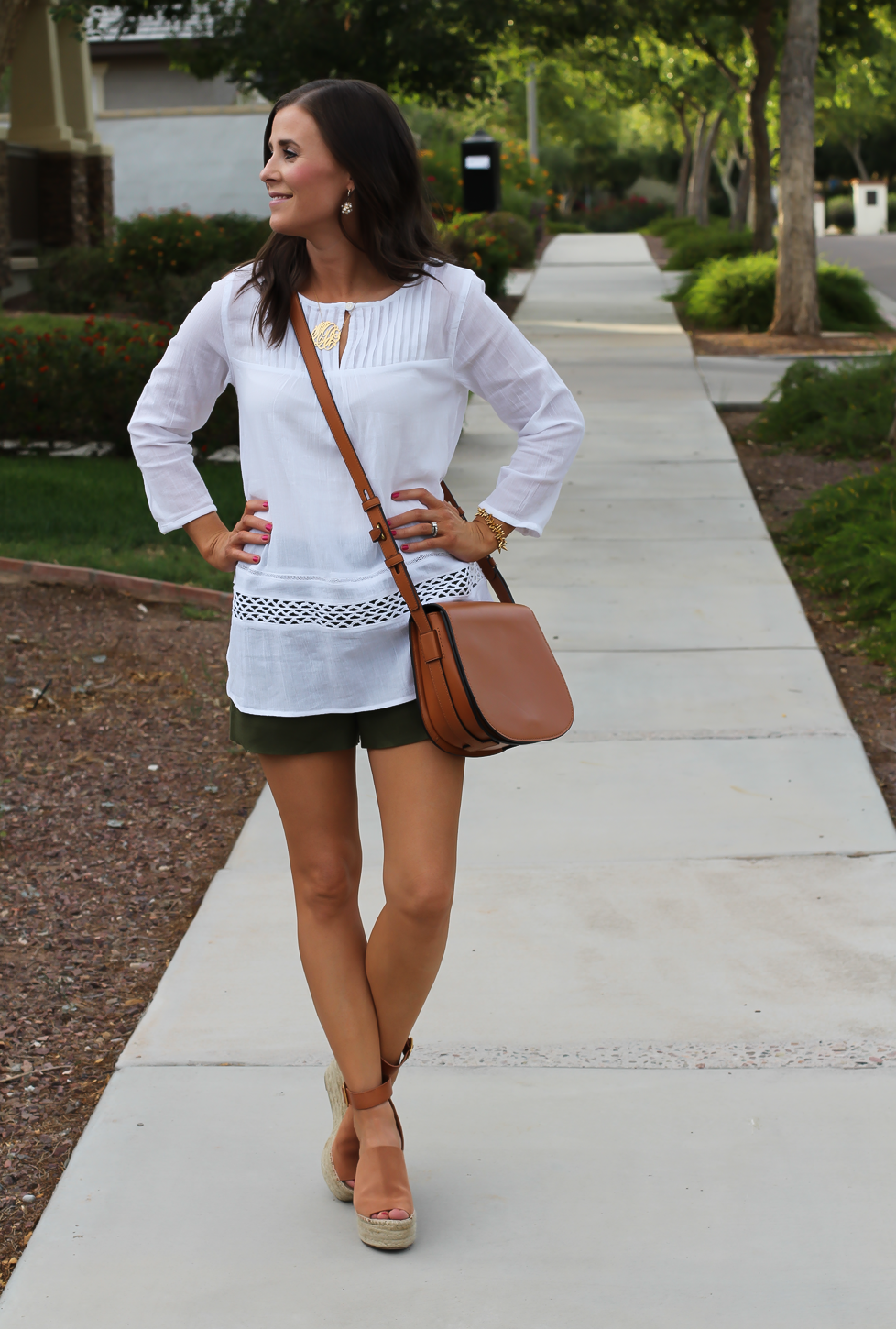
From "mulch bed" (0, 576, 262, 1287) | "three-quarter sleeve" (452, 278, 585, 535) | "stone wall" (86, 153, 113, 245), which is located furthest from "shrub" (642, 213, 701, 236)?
"three-quarter sleeve" (452, 278, 585, 535)

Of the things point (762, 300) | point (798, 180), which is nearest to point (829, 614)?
point (798, 180)

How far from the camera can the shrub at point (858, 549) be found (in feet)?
22.1

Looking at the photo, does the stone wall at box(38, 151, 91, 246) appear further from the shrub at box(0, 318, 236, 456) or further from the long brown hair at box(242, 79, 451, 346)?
the long brown hair at box(242, 79, 451, 346)

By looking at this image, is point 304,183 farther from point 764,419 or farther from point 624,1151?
point 764,419

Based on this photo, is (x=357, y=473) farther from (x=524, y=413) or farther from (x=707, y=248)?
(x=707, y=248)

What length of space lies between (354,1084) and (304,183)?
1.55 meters

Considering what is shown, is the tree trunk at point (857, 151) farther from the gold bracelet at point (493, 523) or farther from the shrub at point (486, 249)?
the gold bracelet at point (493, 523)

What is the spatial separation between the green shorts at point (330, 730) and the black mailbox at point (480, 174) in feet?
70.4

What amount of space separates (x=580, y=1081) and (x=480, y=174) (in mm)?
21435

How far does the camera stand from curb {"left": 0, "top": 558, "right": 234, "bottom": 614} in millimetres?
7043

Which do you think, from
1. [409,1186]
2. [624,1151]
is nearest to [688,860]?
[624,1151]

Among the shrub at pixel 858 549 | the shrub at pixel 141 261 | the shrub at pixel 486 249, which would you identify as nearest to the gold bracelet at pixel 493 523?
the shrub at pixel 858 549

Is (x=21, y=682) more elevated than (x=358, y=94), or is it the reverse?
(x=358, y=94)

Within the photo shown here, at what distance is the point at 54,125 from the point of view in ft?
68.6
